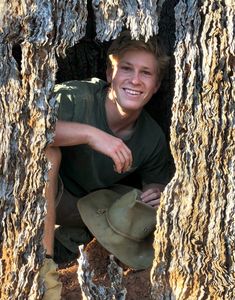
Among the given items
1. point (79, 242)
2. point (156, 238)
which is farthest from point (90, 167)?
point (156, 238)

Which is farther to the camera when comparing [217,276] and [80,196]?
[80,196]

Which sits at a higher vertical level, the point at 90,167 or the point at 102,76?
the point at 102,76

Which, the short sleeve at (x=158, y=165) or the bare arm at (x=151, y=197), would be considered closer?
the bare arm at (x=151, y=197)

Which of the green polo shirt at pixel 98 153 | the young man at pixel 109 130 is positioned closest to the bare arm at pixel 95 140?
the young man at pixel 109 130

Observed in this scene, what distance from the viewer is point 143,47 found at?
12.8ft

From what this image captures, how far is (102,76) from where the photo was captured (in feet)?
15.2

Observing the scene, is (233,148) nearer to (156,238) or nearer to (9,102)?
(156,238)

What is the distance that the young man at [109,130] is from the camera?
11.3ft

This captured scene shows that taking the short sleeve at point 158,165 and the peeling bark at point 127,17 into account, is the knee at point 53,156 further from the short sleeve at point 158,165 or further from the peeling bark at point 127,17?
the short sleeve at point 158,165

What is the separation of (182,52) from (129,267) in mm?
1263

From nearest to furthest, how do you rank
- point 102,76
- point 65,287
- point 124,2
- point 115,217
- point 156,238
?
point 124,2 → point 156,238 → point 65,287 → point 115,217 → point 102,76

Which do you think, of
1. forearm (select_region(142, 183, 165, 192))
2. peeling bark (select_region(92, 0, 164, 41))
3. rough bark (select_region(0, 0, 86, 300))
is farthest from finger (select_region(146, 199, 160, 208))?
peeling bark (select_region(92, 0, 164, 41))

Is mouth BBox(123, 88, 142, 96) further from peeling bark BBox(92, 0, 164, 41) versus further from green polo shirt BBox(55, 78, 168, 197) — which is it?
peeling bark BBox(92, 0, 164, 41)

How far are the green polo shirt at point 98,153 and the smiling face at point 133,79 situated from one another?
0.45 feet
